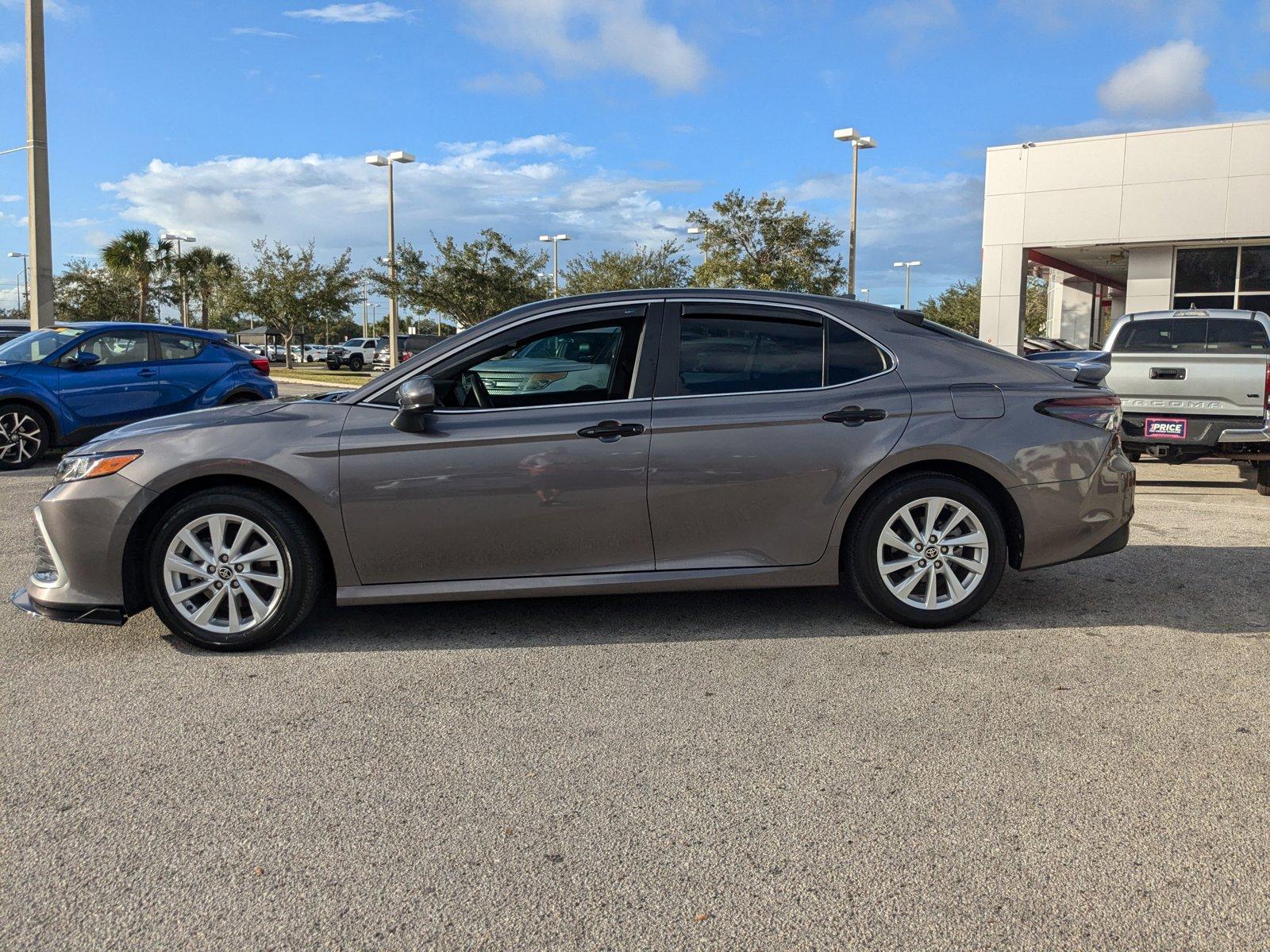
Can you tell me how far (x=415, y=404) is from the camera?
4.59m

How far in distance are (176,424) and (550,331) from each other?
1.80 m

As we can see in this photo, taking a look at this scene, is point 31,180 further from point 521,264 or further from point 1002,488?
point 521,264

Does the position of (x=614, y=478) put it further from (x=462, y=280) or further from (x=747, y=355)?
(x=462, y=280)

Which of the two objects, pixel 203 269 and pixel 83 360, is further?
pixel 203 269

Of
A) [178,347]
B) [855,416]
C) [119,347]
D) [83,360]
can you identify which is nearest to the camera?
[855,416]

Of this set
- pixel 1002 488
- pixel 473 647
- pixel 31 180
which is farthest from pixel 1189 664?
pixel 31 180

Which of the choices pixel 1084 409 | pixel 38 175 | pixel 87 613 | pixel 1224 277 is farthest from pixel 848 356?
pixel 1224 277

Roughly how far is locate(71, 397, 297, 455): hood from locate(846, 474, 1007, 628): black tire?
2872mm

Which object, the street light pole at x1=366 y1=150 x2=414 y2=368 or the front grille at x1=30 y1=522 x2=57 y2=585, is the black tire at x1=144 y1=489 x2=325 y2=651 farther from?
the street light pole at x1=366 y1=150 x2=414 y2=368

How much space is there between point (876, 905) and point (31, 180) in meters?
17.3

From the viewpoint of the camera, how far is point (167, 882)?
109 inches

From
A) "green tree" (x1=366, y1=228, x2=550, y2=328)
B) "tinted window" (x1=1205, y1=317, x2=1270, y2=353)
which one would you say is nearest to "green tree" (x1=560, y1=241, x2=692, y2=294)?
"green tree" (x1=366, y1=228, x2=550, y2=328)

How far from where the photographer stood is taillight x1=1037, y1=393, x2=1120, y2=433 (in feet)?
16.7

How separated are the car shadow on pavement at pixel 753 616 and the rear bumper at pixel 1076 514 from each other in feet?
1.28
